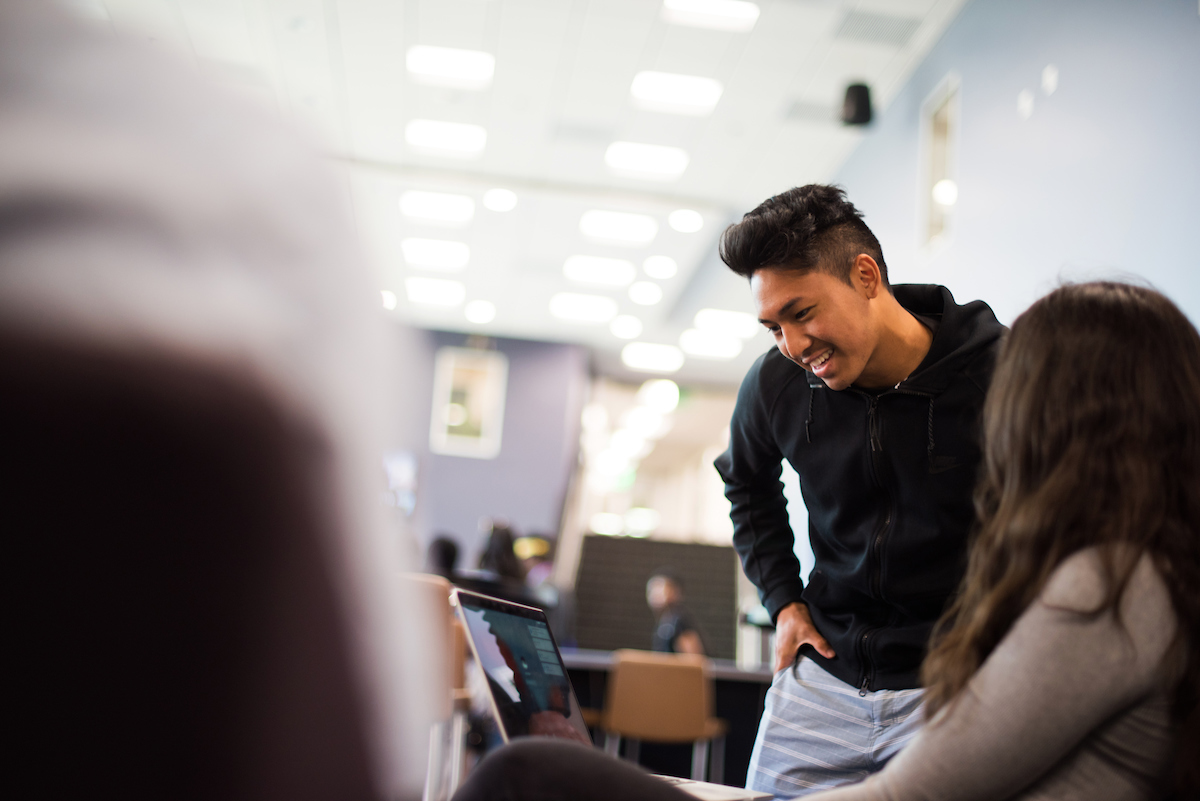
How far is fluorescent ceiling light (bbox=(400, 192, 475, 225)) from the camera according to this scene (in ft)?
25.5

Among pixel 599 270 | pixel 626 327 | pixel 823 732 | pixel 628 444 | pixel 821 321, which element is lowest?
pixel 823 732

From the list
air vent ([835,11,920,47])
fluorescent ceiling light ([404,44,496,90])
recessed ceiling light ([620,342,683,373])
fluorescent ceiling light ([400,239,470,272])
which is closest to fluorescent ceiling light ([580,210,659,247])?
fluorescent ceiling light ([400,239,470,272])

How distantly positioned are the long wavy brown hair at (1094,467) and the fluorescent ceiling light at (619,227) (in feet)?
23.1

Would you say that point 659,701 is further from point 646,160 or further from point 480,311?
point 480,311

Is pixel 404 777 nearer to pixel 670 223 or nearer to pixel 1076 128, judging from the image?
pixel 1076 128

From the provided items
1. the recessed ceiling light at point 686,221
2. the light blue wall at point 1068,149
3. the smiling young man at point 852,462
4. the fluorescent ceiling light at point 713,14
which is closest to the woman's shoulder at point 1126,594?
the smiling young man at point 852,462

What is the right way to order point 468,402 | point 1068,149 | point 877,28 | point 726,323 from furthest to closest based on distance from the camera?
point 468,402, point 726,323, point 877,28, point 1068,149

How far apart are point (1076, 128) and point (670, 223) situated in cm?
443

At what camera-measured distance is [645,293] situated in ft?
32.1

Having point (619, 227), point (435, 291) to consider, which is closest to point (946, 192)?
point (619, 227)

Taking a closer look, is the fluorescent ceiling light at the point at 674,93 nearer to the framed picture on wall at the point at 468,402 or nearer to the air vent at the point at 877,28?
the air vent at the point at 877,28

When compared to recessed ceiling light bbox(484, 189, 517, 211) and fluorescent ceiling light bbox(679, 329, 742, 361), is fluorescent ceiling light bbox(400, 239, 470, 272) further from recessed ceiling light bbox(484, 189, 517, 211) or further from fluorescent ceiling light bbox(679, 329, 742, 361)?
fluorescent ceiling light bbox(679, 329, 742, 361)

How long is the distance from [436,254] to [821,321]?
8121 mm

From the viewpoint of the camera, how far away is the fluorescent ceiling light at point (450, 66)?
5.71 m
